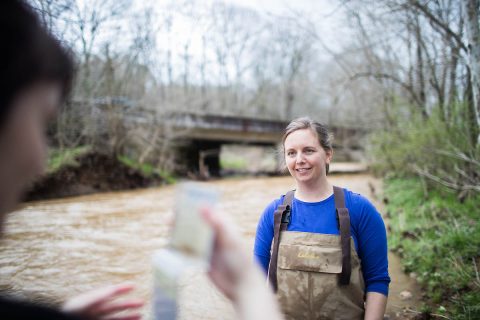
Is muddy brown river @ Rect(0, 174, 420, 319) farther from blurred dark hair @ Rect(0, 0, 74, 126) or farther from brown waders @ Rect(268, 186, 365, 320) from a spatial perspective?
blurred dark hair @ Rect(0, 0, 74, 126)

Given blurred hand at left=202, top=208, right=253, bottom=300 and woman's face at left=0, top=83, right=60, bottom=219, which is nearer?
woman's face at left=0, top=83, right=60, bottom=219

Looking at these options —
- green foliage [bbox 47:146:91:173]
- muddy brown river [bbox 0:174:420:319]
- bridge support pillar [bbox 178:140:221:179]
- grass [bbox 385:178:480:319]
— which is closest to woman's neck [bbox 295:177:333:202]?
muddy brown river [bbox 0:174:420:319]

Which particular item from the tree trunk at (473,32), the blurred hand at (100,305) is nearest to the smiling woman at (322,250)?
the blurred hand at (100,305)

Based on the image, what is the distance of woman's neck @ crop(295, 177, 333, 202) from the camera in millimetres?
2346

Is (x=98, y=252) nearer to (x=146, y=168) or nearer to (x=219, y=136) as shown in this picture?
(x=146, y=168)

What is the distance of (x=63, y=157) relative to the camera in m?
12.5

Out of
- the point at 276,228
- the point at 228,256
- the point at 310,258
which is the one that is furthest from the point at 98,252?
the point at 228,256

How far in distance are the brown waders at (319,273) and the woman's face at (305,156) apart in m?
0.22

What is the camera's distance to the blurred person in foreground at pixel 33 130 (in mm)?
727

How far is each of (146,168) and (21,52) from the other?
15.5 meters

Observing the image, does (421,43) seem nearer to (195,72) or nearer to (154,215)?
(154,215)

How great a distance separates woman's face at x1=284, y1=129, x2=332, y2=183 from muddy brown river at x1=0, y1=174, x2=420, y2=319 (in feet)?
2.25

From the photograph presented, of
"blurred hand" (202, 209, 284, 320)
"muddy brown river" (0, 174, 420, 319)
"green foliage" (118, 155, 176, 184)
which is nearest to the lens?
"blurred hand" (202, 209, 284, 320)

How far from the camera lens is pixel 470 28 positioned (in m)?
3.60
